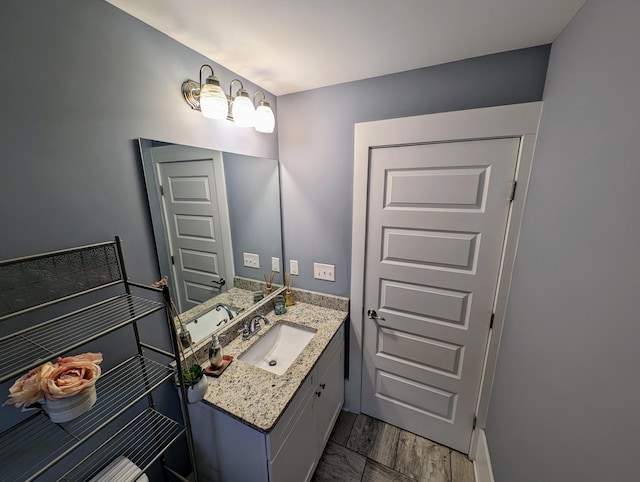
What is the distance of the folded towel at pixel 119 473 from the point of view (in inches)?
33.5

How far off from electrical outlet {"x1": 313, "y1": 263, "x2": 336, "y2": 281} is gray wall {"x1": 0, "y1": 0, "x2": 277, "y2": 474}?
1.02m

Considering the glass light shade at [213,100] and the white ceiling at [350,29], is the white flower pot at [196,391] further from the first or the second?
the white ceiling at [350,29]

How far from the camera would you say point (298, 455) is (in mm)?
1213

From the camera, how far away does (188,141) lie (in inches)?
45.8

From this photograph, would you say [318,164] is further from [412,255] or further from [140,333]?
[140,333]

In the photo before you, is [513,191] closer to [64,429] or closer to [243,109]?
[243,109]

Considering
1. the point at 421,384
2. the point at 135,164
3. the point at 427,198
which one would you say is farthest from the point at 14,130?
the point at 421,384

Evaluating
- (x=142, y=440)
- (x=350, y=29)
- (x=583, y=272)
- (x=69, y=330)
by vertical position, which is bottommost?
(x=142, y=440)

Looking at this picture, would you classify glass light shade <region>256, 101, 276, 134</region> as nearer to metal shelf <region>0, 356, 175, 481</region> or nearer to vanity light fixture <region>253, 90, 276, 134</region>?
vanity light fixture <region>253, 90, 276, 134</region>

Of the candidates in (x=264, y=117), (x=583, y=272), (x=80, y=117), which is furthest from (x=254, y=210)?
(x=583, y=272)

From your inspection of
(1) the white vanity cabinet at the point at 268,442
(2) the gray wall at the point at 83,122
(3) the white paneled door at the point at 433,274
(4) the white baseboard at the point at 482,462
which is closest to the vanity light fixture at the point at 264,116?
(2) the gray wall at the point at 83,122

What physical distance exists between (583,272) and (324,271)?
132 centimetres

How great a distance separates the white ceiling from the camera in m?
0.87

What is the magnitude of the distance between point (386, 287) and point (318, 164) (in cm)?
97
